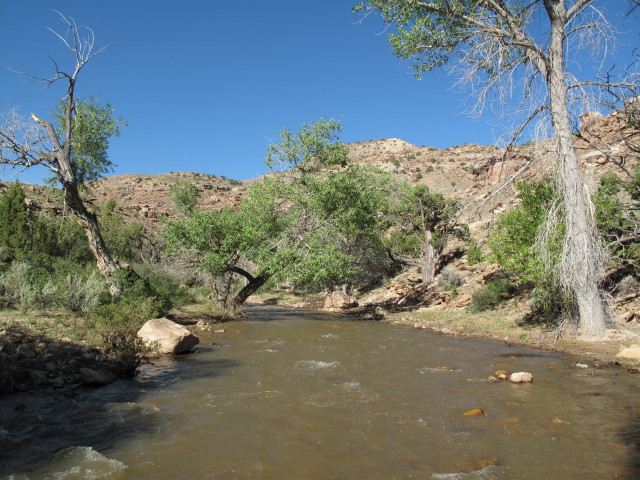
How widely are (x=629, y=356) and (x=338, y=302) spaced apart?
17.1m

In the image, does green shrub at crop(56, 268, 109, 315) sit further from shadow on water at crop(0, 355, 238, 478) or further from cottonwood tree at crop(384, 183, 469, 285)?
cottonwood tree at crop(384, 183, 469, 285)

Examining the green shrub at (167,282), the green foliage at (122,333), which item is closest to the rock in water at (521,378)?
the green foliage at (122,333)

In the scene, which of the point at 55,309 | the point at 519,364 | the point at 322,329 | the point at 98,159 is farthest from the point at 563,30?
the point at 98,159

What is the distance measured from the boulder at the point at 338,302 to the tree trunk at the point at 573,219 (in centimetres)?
1519

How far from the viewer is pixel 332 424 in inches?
223

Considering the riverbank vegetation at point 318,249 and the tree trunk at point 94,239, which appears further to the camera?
the tree trunk at point 94,239

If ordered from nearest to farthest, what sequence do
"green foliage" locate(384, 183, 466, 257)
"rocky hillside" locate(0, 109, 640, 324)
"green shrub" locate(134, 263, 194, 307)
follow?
1. "green shrub" locate(134, 263, 194, 307)
2. "rocky hillside" locate(0, 109, 640, 324)
3. "green foliage" locate(384, 183, 466, 257)

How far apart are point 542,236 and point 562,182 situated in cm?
145

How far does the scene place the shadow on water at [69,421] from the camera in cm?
459

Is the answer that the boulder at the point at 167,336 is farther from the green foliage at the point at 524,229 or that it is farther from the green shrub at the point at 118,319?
the green foliage at the point at 524,229

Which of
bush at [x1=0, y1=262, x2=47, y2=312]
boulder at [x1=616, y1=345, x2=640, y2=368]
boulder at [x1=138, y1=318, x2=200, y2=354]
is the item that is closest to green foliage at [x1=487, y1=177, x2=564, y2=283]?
boulder at [x1=616, y1=345, x2=640, y2=368]

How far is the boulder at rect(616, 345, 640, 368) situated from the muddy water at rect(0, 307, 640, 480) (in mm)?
446

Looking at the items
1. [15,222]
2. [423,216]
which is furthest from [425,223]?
[15,222]

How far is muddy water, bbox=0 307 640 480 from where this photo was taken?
439cm
